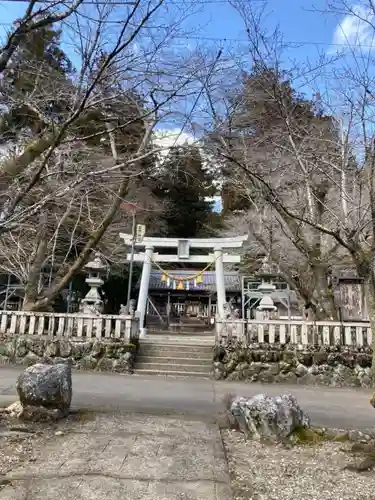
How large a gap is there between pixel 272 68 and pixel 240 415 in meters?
4.70

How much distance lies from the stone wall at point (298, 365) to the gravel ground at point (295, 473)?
5500mm

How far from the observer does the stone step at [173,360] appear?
11078 mm

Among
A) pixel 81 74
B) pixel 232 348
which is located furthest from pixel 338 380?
pixel 81 74

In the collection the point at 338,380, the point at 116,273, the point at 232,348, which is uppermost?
the point at 116,273

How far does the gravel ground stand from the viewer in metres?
3.24

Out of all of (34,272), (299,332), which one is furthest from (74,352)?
(299,332)

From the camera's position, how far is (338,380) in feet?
32.1

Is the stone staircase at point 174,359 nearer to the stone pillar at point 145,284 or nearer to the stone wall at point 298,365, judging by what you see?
the stone wall at point 298,365

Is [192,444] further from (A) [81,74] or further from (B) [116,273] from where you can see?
(B) [116,273]

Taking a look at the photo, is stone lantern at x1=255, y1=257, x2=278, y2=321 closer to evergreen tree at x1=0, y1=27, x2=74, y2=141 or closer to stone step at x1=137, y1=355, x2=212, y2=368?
stone step at x1=137, y1=355, x2=212, y2=368

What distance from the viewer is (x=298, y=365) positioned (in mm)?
10008

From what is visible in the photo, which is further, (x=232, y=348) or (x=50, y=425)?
(x=232, y=348)

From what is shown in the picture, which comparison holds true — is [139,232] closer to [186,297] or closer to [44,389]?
[44,389]

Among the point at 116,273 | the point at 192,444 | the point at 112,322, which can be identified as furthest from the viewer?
the point at 116,273
